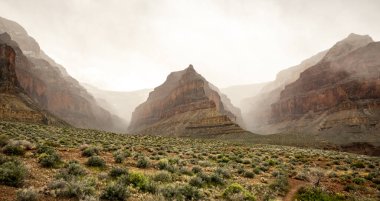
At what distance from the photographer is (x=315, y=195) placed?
14.4 meters

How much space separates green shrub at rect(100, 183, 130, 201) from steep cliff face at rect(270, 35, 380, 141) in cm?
10186

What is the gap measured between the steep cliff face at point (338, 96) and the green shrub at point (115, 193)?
101861 mm

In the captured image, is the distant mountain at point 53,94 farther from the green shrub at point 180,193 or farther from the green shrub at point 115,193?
the green shrub at point 115,193

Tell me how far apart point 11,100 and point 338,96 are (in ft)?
396

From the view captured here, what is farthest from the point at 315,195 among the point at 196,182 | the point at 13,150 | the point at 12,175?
the point at 13,150

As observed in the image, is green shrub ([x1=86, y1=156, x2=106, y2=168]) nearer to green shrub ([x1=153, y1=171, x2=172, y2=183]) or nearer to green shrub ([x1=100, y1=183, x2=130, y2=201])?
green shrub ([x1=153, y1=171, x2=172, y2=183])

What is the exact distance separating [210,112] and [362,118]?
53.0m

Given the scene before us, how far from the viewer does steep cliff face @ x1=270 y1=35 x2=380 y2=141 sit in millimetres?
105781

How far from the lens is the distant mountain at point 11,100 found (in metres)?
61.8

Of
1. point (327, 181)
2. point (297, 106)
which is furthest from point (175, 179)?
point (297, 106)

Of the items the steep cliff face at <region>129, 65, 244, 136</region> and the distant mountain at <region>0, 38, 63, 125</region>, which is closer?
the distant mountain at <region>0, 38, 63, 125</region>

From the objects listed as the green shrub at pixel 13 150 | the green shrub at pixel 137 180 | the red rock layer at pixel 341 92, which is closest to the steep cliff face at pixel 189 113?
the red rock layer at pixel 341 92

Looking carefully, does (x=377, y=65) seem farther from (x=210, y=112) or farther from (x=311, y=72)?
(x=210, y=112)

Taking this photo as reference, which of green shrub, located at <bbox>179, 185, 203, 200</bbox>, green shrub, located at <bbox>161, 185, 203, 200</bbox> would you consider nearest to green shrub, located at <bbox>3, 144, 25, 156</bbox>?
green shrub, located at <bbox>161, 185, 203, 200</bbox>
